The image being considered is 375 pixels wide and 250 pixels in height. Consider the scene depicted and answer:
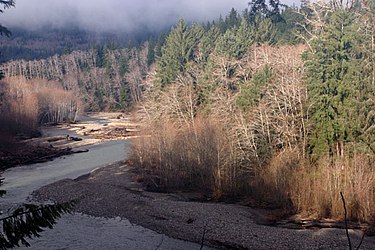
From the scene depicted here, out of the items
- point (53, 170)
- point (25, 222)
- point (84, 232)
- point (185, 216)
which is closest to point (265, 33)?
point (53, 170)

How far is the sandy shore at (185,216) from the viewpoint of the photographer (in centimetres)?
1930

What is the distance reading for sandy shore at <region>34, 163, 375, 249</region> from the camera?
19.3m

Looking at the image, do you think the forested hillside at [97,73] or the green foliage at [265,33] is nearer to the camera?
the green foliage at [265,33]

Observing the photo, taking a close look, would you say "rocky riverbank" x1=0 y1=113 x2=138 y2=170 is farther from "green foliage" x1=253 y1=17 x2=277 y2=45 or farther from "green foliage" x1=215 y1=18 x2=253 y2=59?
"green foliage" x1=253 y1=17 x2=277 y2=45

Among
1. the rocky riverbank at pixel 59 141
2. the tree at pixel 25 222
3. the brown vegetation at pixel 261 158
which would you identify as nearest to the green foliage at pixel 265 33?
the brown vegetation at pixel 261 158

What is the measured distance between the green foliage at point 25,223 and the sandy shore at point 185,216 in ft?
38.3

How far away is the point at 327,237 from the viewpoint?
1927 centimetres

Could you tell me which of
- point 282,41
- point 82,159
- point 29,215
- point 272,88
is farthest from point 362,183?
point 282,41

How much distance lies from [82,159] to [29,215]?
4143cm

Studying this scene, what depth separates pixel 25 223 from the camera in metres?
3.71

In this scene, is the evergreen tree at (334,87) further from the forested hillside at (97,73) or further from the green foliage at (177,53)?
the forested hillside at (97,73)

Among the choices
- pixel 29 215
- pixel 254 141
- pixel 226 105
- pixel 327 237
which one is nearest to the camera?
pixel 29 215

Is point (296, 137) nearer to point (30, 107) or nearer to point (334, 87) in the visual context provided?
point (334, 87)

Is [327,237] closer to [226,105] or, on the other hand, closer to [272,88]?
[272,88]
